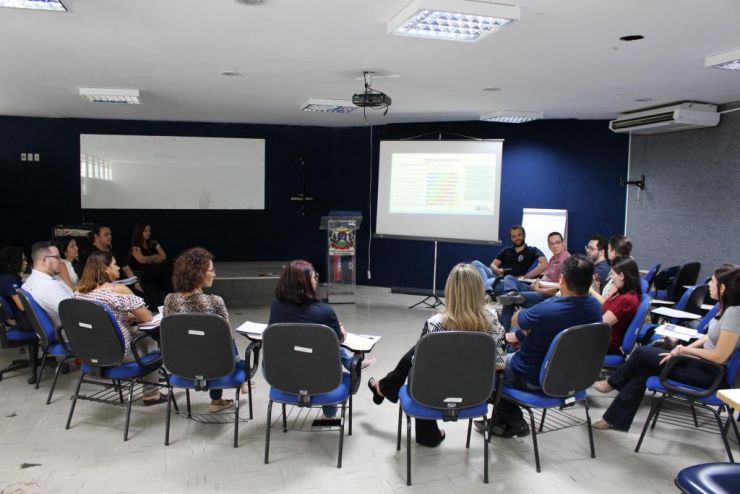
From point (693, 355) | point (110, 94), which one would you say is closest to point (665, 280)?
point (693, 355)

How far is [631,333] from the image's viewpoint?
3869 mm

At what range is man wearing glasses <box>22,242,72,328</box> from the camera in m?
4.19

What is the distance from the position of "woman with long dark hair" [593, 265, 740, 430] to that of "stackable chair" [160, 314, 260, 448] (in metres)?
2.39

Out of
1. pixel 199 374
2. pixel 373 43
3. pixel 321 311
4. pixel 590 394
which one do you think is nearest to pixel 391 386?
pixel 321 311

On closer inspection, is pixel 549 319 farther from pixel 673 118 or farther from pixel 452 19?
pixel 673 118

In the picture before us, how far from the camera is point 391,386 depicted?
11.1 ft

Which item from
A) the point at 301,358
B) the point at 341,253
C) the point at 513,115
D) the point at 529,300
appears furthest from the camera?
the point at 341,253

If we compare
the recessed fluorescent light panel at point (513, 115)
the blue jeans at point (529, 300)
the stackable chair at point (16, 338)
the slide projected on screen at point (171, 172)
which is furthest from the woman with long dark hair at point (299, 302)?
the slide projected on screen at point (171, 172)

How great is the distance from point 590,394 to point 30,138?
8571mm

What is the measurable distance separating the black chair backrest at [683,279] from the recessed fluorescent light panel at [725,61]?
7.53 ft

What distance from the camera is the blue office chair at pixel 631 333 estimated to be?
380cm

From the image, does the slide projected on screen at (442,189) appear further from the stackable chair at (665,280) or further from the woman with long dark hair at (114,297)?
the woman with long dark hair at (114,297)

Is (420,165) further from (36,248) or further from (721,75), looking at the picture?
(36,248)

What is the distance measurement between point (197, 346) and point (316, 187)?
21.3ft
